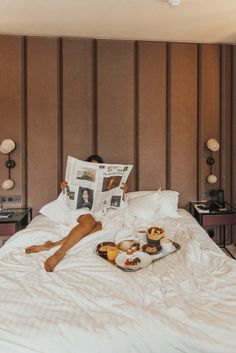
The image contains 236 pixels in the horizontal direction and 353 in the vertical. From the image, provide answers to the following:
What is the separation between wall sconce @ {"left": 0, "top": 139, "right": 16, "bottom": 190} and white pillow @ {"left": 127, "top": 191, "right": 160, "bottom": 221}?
129cm

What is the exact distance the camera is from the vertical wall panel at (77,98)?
285 centimetres

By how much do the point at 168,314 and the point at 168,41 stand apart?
2.87 meters

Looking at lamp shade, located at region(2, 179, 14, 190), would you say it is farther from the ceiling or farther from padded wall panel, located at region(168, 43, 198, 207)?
padded wall panel, located at region(168, 43, 198, 207)

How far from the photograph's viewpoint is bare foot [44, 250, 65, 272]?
1.45m

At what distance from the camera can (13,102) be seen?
2.80 metres

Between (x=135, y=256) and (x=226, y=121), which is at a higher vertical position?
(x=226, y=121)

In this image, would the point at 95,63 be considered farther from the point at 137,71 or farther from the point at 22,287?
the point at 22,287

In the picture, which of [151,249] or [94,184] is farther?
[94,184]

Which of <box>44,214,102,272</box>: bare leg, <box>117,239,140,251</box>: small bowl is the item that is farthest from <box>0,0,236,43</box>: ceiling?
<box>117,239,140,251</box>: small bowl

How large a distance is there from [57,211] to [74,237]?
2.69 feet

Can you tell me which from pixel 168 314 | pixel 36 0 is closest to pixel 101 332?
pixel 168 314

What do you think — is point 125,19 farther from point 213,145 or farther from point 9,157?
point 9,157

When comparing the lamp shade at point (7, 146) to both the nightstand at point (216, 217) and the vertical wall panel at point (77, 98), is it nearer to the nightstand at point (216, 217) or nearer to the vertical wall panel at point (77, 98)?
the vertical wall panel at point (77, 98)

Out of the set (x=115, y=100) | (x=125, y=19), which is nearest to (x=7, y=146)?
(x=115, y=100)
